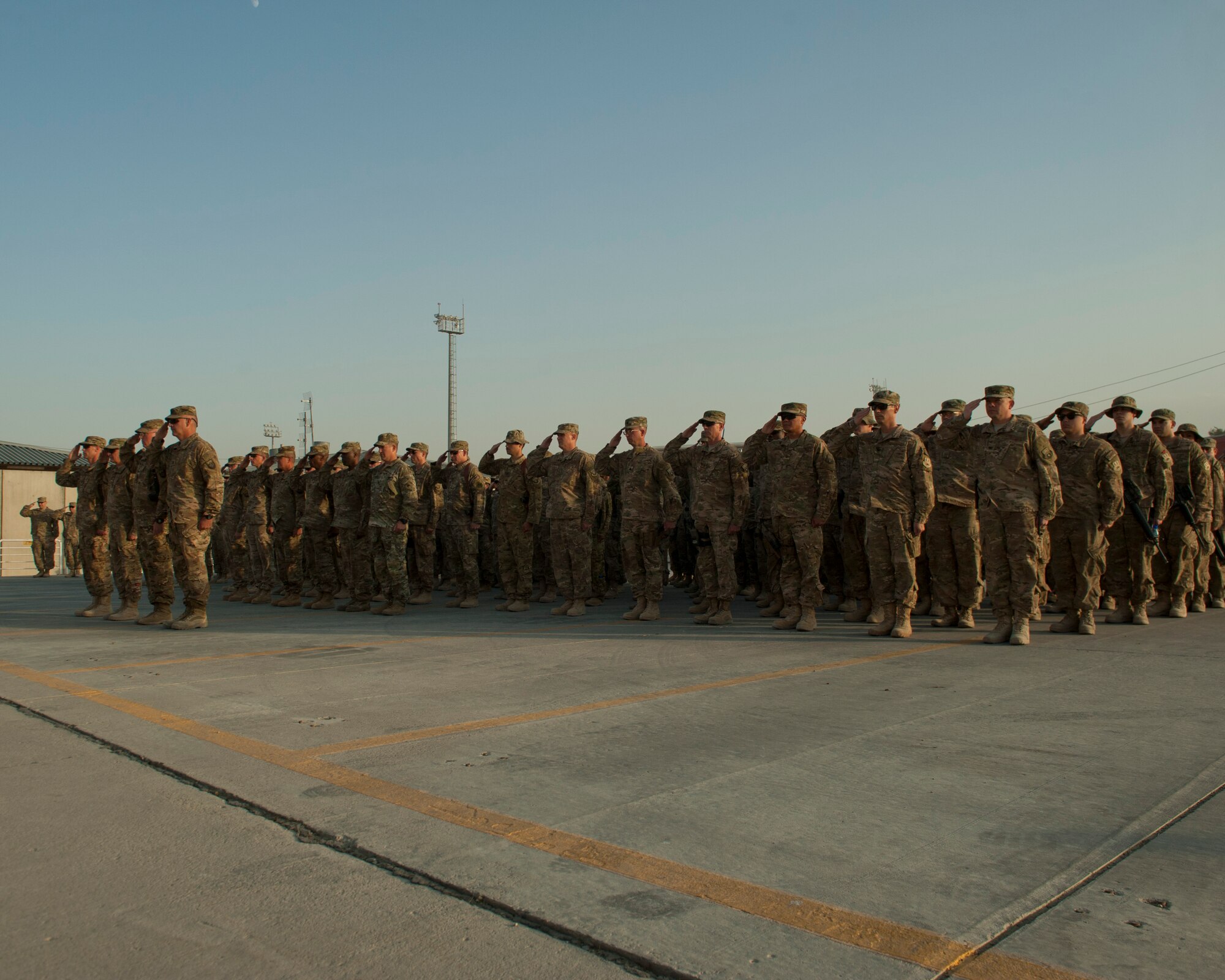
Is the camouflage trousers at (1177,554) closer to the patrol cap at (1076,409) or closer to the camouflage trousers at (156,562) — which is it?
the patrol cap at (1076,409)

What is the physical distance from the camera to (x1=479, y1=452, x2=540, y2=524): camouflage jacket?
12297 millimetres

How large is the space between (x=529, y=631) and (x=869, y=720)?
474 centimetres

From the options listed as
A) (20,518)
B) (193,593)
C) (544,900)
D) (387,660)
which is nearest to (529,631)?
(387,660)

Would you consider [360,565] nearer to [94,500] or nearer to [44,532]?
[94,500]

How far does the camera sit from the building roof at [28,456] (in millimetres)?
31016

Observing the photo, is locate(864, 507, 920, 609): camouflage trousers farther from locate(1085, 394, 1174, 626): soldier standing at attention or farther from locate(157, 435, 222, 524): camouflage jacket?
locate(157, 435, 222, 524): camouflage jacket

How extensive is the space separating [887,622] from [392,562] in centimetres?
591

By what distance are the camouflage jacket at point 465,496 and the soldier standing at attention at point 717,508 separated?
3.63 meters

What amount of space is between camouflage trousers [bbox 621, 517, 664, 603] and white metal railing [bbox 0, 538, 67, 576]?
19959 millimetres

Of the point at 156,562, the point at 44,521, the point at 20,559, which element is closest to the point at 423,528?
the point at 156,562

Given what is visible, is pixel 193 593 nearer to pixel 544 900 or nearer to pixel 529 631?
pixel 529 631

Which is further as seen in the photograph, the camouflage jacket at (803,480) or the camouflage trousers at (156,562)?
the camouflage trousers at (156,562)

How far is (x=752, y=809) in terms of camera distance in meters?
3.48

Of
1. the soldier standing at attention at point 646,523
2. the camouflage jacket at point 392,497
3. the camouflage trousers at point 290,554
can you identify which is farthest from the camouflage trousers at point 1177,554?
the camouflage trousers at point 290,554
